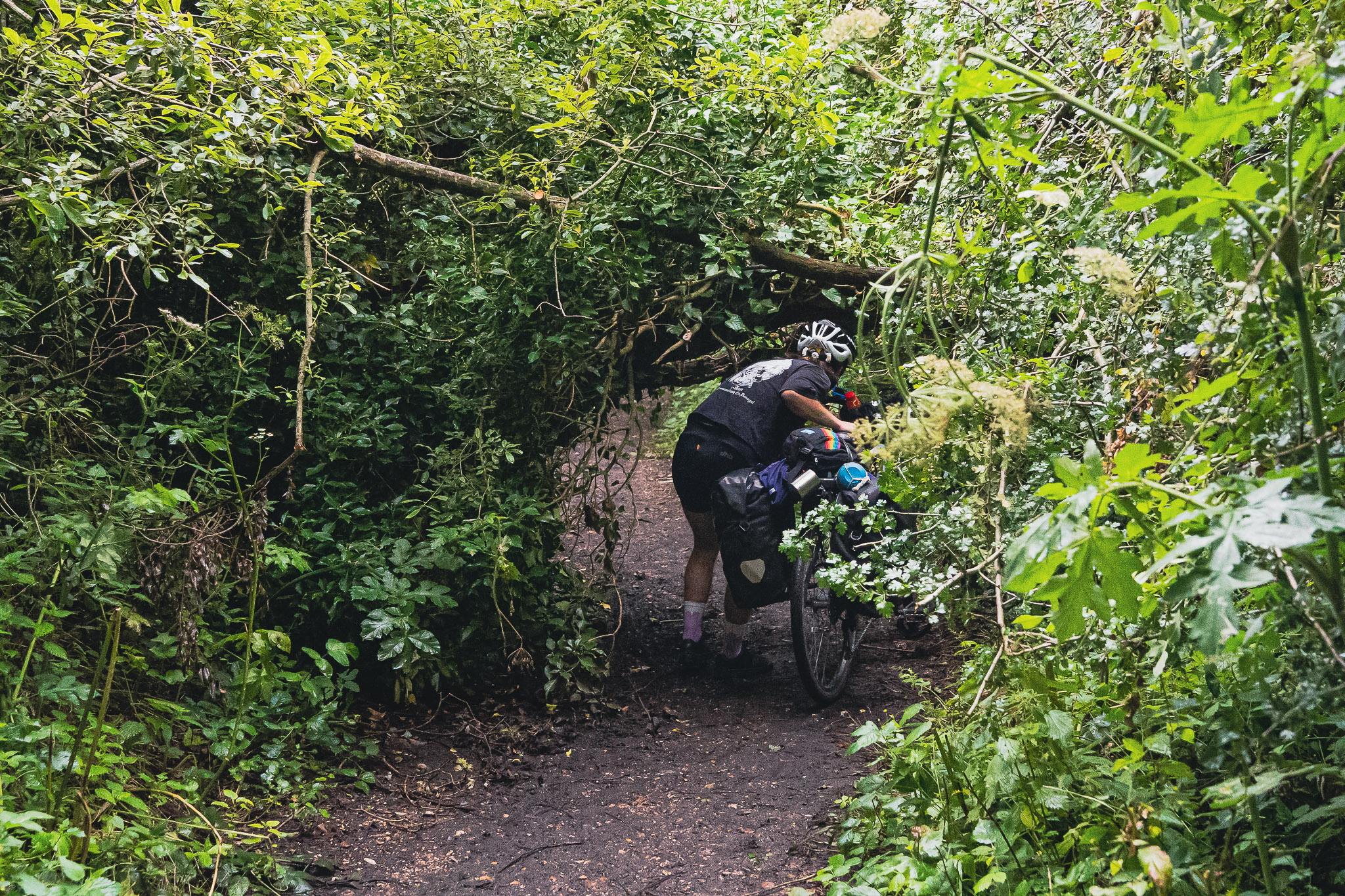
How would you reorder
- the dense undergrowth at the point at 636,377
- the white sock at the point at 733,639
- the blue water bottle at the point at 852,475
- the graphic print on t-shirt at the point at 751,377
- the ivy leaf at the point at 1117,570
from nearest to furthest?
the ivy leaf at the point at 1117,570 < the dense undergrowth at the point at 636,377 < the blue water bottle at the point at 852,475 < the graphic print on t-shirt at the point at 751,377 < the white sock at the point at 733,639

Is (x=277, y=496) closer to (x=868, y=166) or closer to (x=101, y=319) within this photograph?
(x=101, y=319)

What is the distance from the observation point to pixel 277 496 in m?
4.38

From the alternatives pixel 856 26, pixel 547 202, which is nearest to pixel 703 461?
pixel 547 202

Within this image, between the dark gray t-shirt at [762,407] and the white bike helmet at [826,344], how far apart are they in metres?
0.08

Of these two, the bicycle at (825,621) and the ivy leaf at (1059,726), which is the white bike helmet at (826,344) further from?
the ivy leaf at (1059,726)

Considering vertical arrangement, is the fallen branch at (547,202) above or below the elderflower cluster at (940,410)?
above

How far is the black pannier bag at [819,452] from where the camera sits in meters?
4.75

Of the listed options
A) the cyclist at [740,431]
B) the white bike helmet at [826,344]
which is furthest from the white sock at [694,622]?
the white bike helmet at [826,344]

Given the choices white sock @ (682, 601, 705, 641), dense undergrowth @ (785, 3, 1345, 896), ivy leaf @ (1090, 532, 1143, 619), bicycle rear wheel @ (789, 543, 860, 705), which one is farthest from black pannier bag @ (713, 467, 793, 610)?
ivy leaf @ (1090, 532, 1143, 619)

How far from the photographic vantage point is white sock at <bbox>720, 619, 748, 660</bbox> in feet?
17.7

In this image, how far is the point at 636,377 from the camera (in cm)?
550

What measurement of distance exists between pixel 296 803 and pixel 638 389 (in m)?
2.93

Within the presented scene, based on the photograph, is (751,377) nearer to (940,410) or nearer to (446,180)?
(446,180)

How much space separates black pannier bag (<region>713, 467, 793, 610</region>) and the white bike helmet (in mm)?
A: 839
